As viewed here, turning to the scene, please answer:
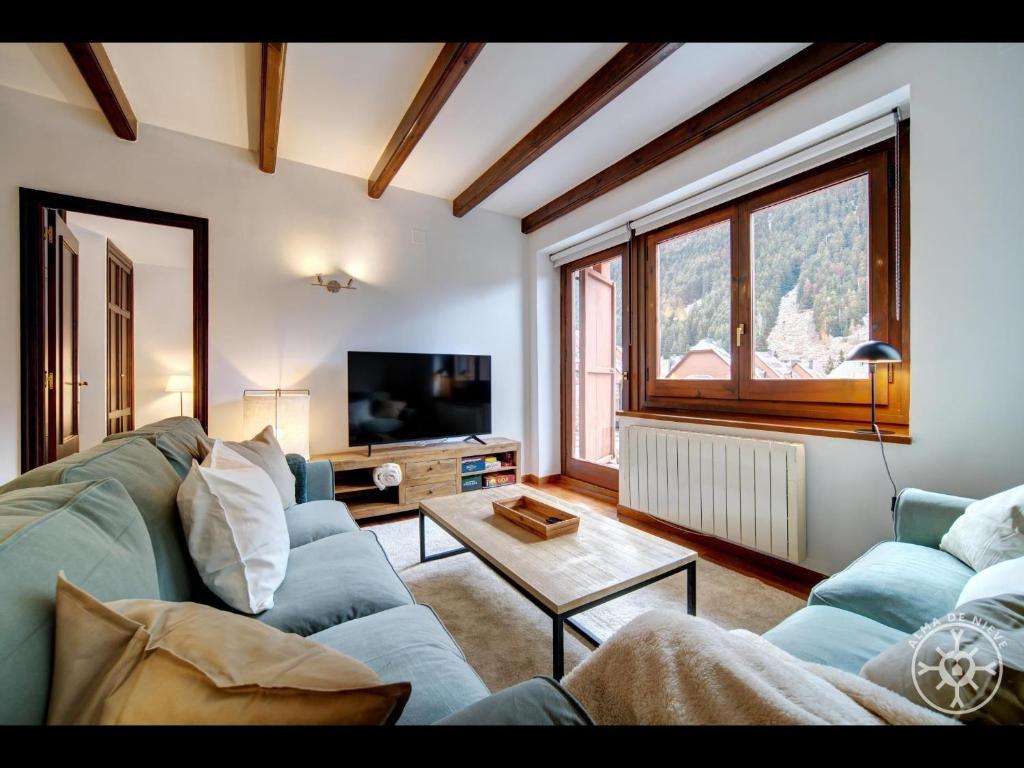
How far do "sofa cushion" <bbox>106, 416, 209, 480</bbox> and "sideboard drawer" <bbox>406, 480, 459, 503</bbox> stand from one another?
5.40ft

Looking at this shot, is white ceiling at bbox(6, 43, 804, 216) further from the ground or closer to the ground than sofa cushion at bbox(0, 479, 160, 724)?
further from the ground

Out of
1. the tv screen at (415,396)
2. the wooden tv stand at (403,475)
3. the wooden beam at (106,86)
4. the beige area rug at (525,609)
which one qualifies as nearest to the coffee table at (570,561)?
the beige area rug at (525,609)

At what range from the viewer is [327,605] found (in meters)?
1.18

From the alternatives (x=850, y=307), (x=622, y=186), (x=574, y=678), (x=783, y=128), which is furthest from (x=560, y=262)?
(x=574, y=678)

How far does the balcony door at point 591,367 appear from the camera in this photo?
3.75 m

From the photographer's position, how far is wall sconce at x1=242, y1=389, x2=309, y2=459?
2740 millimetres

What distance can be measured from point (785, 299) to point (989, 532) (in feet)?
5.00

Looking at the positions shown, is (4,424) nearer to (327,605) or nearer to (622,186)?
(327,605)

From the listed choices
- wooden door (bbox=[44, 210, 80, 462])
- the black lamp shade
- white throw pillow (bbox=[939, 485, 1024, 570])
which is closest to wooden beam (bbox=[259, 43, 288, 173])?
wooden door (bbox=[44, 210, 80, 462])

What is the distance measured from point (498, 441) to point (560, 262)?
1.80 metres

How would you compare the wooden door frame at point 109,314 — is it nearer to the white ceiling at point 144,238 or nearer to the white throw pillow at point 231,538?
the white ceiling at point 144,238

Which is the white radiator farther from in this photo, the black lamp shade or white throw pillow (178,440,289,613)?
white throw pillow (178,440,289,613)

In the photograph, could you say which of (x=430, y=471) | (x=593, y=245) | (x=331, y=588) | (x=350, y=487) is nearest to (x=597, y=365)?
(x=593, y=245)

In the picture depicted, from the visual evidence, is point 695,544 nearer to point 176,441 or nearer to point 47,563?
Answer: point 176,441
